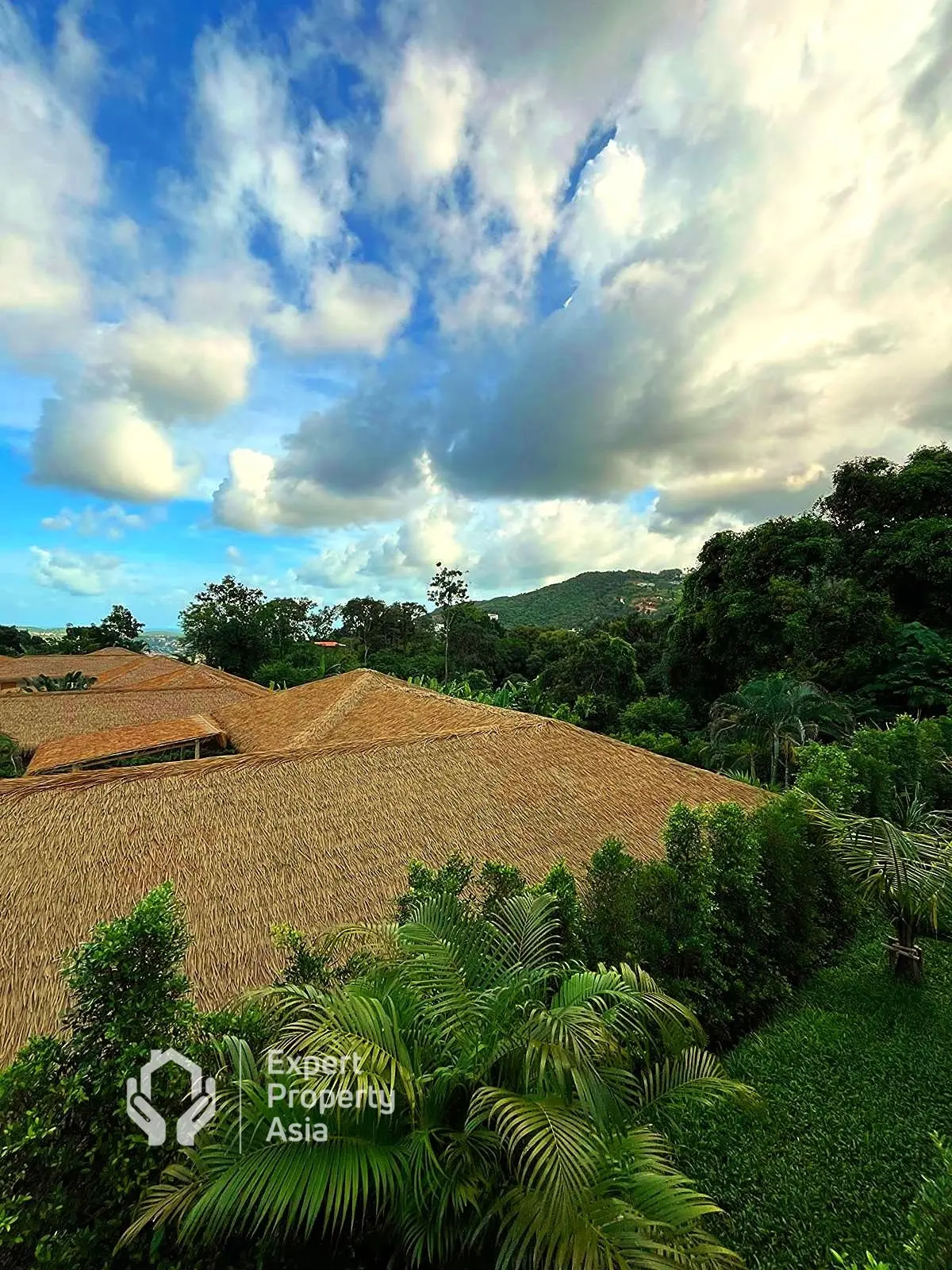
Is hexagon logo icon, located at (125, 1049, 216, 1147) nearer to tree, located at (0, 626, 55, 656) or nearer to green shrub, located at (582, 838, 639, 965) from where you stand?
green shrub, located at (582, 838, 639, 965)

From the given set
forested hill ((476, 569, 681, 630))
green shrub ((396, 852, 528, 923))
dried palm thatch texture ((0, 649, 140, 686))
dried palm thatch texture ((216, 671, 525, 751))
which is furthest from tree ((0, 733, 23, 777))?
forested hill ((476, 569, 681, 630))

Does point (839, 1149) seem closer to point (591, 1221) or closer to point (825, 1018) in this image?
point (825, 1018)

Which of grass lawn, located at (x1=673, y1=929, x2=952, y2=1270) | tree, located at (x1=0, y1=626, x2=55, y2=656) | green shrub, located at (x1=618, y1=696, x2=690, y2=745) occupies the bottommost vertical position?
grass lawn, located at (x1=673, y1=929, x2=952, y2=1270)

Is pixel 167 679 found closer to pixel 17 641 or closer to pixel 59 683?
pixel 59 683

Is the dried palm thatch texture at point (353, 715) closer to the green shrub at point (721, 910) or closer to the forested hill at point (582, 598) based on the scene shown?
the green shrub at point (721, 910)

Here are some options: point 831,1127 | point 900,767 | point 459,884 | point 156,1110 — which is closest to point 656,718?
point 900,767

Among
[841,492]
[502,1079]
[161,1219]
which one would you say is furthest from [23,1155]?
[841,492]
